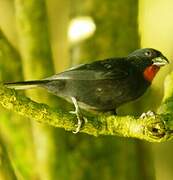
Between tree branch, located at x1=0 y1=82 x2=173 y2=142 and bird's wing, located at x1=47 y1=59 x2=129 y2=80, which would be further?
bird's wing, located at x1=47 y1=59 x2=129 y2=80

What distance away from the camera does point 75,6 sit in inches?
157

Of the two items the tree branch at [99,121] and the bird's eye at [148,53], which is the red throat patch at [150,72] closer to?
the bird's eye at [148,53]

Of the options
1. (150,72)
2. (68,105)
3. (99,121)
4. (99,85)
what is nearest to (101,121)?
(99,121)

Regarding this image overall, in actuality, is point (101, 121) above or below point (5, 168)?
above

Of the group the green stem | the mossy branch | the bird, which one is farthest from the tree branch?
the green stem

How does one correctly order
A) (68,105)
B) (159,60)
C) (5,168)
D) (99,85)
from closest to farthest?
(99,85) < (159,60) < (5,168) < (68,105)

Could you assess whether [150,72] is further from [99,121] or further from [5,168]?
[5,168]

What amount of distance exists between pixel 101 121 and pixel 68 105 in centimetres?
131

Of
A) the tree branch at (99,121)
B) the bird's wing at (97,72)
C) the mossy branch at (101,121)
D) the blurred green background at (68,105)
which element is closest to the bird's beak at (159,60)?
the bird's wing at (97,72)

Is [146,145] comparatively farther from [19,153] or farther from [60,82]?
[60,82]

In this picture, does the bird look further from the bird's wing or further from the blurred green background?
the blurred green background

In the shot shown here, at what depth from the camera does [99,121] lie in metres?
2.33

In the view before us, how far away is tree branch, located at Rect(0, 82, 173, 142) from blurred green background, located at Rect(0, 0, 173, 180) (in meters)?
0.90

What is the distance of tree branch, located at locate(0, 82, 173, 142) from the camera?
209cm
